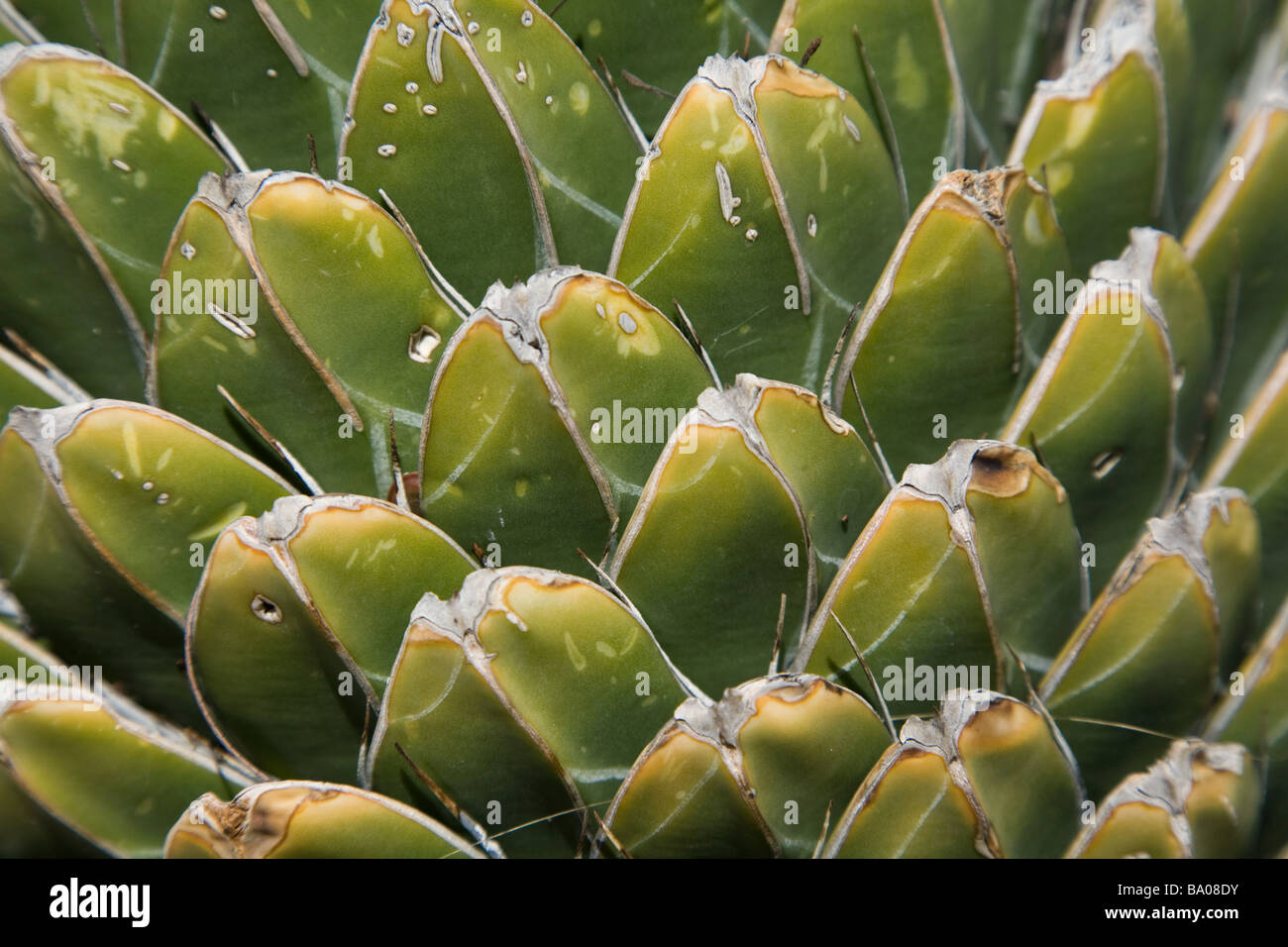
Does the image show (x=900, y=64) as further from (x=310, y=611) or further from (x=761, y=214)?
(x=310, y=611)

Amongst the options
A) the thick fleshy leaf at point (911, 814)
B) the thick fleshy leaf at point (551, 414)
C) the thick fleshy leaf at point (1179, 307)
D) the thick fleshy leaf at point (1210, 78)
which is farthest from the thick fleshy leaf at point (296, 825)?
the thick fleshy leaf at point (1210, 78)

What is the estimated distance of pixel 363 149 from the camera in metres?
0.85

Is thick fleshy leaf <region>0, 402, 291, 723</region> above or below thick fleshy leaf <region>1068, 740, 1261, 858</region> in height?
above

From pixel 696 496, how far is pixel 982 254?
13.9 inches

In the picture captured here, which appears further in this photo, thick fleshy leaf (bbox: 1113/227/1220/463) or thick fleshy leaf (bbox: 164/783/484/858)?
thick fleshy leaf (bbox: 1113/227/1220/463)

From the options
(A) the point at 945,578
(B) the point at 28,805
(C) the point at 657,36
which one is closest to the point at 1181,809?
(A) the point at 945,578

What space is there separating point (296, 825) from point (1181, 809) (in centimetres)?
74

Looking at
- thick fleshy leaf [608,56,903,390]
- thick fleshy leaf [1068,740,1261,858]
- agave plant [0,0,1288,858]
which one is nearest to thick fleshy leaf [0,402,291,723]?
agave plant [0,0,1288,858]

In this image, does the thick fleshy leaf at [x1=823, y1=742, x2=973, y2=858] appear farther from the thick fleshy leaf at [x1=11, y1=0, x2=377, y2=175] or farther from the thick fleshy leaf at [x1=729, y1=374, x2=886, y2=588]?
the thick fleshy leaf at [x1=11, y1=0, x2=377, y2=175]

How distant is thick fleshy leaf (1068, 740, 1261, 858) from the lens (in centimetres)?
78
